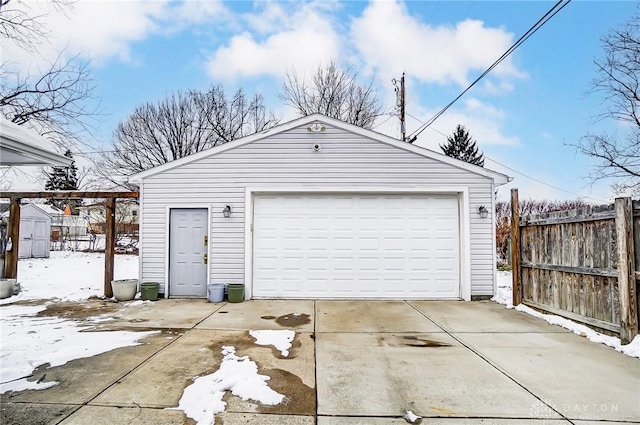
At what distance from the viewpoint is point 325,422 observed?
269 cm

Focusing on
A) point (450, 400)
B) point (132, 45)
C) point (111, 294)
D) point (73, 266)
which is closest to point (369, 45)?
point (132, 45)

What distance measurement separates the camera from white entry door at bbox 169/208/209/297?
8.09 m

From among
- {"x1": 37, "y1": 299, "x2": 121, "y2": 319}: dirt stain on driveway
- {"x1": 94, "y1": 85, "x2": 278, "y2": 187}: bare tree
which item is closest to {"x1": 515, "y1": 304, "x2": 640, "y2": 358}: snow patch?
{"x1": 37, "y1": 299, "x2": 121, "y2": 319}: dirt stain on driveway

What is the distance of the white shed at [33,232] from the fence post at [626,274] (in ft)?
67.8

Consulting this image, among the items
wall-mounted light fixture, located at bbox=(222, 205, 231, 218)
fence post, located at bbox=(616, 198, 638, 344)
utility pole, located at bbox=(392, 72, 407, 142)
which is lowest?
fence post, located at bbox=(616, 198, 638, 344)

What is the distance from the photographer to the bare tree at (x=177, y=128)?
20484mm

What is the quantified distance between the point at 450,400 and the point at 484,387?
1.63 ft

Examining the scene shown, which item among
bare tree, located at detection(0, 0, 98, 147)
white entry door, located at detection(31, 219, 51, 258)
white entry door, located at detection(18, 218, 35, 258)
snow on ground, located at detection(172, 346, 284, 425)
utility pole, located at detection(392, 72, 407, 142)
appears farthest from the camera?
white entry door, located at detection(31, 219, 51, 258)

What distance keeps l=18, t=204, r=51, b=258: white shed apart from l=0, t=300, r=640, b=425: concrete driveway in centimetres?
1473

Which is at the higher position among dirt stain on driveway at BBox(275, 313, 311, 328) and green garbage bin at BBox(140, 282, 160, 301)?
green garbage bin at BBox(140, 282, 160, 301)

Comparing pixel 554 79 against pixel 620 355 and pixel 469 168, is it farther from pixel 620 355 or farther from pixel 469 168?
pixel 620 355

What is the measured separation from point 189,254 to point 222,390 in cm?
541

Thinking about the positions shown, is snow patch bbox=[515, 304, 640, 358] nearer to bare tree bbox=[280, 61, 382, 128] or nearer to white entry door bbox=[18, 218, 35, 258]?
bare tree bbox=[280, 61, 382, 128]

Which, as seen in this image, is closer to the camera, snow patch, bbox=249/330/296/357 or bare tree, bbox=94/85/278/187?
snow patch, bbox=249/330/296/357
